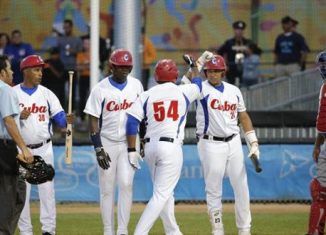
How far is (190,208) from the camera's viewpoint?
685 inches

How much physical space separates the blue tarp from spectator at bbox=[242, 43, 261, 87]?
7.81 feet

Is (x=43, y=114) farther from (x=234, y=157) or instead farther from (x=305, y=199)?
(x=305, y=199)

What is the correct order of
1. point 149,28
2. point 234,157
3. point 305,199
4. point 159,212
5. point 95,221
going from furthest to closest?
point 149,28 < point 305,199 < point 95,221 < point 234,157 < point 159,212

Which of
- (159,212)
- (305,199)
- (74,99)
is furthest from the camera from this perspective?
(74,99)

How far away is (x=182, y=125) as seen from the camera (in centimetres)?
1191

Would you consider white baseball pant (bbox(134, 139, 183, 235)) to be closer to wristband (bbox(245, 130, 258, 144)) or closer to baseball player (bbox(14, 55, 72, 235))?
wristband (bbox(245, 130, 258, 144))

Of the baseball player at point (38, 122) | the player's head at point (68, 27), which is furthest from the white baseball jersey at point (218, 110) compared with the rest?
the player's head at point (68, 27)

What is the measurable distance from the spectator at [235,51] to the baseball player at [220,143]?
6688 mm

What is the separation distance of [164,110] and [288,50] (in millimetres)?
8691

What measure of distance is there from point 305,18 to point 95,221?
7.17 m

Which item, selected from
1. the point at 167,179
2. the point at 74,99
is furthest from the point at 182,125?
the point at 74,99

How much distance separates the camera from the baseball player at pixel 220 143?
501 inches

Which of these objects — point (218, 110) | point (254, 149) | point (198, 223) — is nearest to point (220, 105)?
point (218, 110)

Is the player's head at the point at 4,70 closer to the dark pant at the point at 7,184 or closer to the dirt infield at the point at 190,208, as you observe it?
the dark pant at the point at 7,184
